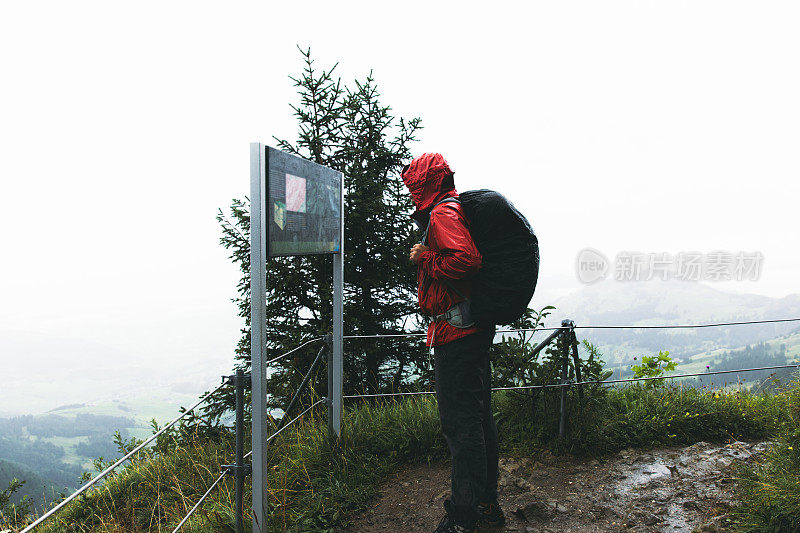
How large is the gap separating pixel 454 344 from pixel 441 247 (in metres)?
0.57

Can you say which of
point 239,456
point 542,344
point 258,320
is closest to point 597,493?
point 542,344

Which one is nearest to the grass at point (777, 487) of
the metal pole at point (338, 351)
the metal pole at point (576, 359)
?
the metal pole at point (576, 359)

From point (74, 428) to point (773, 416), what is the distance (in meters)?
110

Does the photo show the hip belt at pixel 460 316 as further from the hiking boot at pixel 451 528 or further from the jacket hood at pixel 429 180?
the hiking boot at pixel 451 528

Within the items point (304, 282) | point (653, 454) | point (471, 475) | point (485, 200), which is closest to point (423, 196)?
point (485, 200)

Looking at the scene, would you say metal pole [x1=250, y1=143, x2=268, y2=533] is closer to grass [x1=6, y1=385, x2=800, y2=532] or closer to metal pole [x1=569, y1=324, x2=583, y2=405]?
grass [x1=6, y1=385, x2=800, y2=532]

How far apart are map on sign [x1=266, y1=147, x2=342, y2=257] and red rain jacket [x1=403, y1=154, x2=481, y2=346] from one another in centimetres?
76

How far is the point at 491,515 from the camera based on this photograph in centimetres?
329

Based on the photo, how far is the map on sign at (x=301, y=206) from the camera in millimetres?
3102

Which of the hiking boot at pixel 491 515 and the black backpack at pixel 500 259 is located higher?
the black backpack at pixel 500 259

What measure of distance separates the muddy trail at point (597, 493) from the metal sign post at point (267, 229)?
89 cm

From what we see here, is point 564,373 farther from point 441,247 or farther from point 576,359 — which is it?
point 441,247

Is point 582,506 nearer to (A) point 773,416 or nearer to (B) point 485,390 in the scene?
(B) point 485,390

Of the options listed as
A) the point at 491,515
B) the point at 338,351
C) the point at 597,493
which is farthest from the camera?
the point at 338,351
